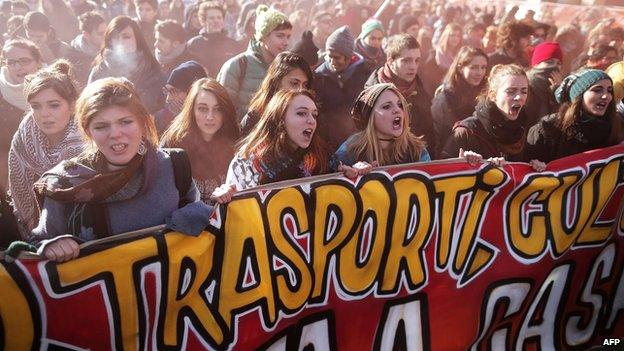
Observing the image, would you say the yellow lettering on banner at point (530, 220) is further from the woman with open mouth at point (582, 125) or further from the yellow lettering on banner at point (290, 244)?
the yellow lettering on banner at point (290, 244)

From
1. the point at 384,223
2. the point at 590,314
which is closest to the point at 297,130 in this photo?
the point at 384,223

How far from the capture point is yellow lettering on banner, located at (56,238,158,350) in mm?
2273

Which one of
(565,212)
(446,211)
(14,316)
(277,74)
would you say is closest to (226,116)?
(277,74)

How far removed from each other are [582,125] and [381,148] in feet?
4.78

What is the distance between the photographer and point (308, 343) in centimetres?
287

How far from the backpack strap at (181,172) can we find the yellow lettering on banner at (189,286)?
0.67 ft

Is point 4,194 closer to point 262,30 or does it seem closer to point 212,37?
point 262,30

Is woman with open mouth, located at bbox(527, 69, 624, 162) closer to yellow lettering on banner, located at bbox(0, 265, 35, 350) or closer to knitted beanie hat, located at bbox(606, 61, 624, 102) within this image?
knitted beanie hat, located at bbox(606, 61, 624, 102)

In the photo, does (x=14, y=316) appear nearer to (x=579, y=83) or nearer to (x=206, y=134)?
(x=206, y=134)

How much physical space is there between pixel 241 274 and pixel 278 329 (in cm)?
35

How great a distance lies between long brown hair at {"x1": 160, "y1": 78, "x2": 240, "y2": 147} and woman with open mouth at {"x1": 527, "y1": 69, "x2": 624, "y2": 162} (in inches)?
73.2

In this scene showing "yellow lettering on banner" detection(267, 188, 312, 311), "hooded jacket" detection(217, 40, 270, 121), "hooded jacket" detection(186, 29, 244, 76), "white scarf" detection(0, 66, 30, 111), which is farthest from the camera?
"hooded jacket" detection(186, 29, 244, 76)

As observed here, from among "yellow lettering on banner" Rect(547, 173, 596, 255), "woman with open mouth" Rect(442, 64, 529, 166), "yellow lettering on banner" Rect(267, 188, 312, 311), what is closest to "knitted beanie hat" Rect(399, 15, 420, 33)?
"woman with open mouth" Rect(442, 64, 529, 166)

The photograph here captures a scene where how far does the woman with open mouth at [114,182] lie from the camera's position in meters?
2.36
